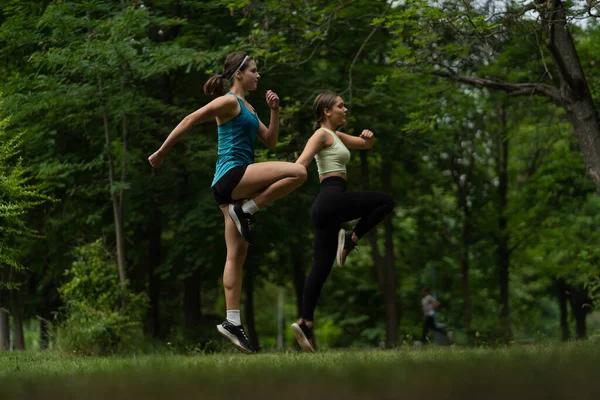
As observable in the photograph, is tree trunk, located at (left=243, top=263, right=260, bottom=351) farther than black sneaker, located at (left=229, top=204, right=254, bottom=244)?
Yes

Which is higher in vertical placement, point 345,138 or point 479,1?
point 479,1

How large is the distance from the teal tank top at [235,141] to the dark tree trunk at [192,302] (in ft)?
44.4

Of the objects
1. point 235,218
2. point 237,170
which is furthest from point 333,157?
point 235,218

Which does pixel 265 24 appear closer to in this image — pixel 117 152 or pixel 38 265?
pixel 117 152

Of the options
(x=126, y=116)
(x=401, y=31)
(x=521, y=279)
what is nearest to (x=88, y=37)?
(x=126, y=116)

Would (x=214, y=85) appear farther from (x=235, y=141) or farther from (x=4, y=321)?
(x=4, y=321)

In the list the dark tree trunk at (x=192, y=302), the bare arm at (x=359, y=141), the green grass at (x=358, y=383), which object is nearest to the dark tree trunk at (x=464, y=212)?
the dark tree trunk at (x=192, y=302)

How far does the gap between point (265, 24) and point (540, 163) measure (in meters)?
14.7

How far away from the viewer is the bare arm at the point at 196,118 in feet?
22.6

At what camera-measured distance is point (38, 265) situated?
20234 millimetres

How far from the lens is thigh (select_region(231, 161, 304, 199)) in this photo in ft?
23.2

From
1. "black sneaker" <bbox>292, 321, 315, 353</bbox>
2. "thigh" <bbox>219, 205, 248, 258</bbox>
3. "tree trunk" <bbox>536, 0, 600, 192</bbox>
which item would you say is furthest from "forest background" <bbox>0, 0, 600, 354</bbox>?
"thigh" <bbox>219, 205, 248, 258</bbox>

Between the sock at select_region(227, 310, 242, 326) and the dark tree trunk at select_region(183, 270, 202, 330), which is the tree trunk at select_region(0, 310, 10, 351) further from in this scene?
the sock at select_region(227, 310, 242, 326)

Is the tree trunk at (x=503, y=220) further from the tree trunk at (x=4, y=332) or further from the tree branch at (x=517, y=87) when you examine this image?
the tree trunk at (x=4, y=332)
